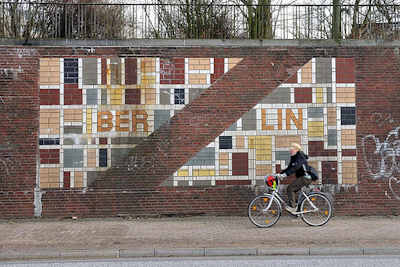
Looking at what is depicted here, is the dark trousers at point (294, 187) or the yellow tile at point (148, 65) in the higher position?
the yellow tile at point (148, 65)

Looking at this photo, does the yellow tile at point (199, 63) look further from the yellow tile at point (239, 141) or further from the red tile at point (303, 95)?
the red tile at point (303, 95)

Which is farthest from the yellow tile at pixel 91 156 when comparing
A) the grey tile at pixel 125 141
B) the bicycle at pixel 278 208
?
the bicycle at pixel 278 208

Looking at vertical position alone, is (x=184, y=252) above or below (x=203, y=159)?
below

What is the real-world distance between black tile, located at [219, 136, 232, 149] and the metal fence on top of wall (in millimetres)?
2698

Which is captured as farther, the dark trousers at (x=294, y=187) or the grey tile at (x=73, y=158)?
the grey tile at (x=73, y=158)

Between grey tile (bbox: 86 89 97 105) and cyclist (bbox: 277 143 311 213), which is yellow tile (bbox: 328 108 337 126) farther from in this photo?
grey tile (bbox: 86 89 97 105)

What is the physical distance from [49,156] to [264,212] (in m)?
5.25

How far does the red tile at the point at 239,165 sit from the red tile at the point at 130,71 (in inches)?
121

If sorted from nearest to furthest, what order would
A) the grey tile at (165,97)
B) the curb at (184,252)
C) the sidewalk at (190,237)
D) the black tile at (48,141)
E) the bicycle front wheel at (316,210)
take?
the curb at (184,252), the sidewalk at (190,237), the bicycle front wheel at (316,210), the black tile at (48,141), the grey tile at (165,97)

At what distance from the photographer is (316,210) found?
9.75 metres

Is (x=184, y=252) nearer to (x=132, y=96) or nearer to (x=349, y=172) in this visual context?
(x=132, y=96)

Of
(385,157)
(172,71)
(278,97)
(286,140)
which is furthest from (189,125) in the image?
(385,157)

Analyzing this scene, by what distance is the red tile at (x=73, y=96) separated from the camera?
1078cm

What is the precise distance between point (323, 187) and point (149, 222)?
172 inches
